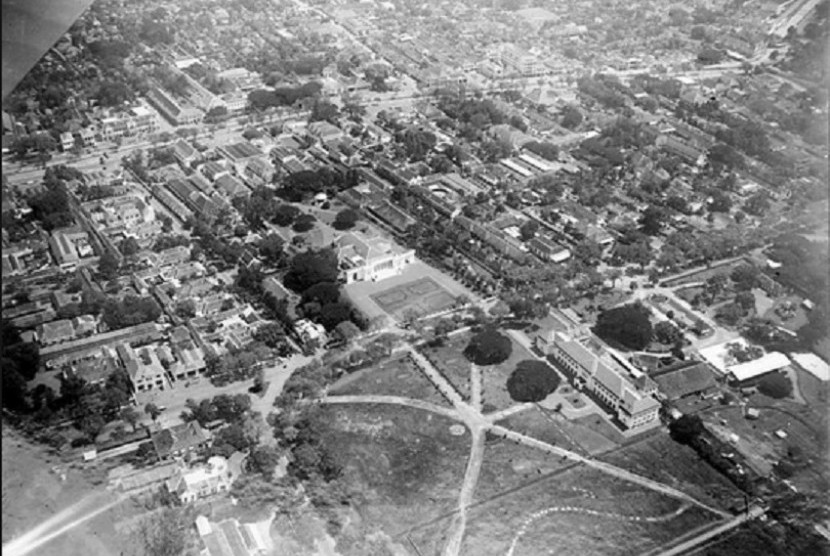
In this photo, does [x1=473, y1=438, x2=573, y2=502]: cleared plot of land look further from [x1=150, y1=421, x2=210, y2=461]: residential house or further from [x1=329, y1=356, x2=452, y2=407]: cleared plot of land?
[x1=150, y1=421, x2=210, y2=461]: residential house

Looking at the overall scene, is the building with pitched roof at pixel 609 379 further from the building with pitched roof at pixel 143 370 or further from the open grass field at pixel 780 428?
the building with pitched roof at pixel 143 370

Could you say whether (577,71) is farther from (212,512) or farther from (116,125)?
(212,512)

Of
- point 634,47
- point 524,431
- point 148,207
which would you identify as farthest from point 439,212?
point 634,47


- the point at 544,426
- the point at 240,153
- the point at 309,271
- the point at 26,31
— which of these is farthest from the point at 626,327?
the point at 26,31

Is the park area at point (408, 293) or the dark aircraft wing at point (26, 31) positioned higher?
the dark aircraft wing at point (26, 31)

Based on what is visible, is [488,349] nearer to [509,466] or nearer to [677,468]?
[509,466]

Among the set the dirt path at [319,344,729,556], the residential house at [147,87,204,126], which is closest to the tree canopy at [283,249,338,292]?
the dirt path at [319,344,729,556]

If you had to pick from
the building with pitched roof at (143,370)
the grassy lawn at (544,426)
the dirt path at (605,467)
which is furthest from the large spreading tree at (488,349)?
the building with pitched roof at (143,370)
